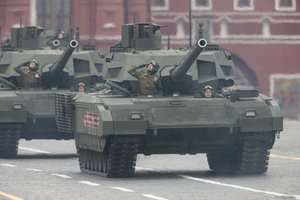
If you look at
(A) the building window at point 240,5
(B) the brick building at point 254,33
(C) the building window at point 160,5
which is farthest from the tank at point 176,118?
(C) the building window at point 160,5

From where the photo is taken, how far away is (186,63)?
31.2 m

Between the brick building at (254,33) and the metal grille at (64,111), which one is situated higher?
the metal grille at (64,111)

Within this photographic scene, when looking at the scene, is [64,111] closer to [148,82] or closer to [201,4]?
[148,82]

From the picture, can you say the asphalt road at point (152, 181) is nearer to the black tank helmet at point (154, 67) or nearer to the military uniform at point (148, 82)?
the military uniform at point (148, 82)

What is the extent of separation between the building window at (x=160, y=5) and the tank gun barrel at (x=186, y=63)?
41276 mm

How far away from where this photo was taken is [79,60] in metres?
39.6

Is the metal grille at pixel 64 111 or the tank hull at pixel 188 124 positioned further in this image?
the metal grille at pixel 64 111

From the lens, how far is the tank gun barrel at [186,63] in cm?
3041

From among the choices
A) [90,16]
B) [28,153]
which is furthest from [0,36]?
[28,153]

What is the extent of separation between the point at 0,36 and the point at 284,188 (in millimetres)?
42885

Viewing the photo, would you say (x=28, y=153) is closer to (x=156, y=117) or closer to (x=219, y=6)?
(x=156, y=117)

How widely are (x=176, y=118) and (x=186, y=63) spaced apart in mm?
1344

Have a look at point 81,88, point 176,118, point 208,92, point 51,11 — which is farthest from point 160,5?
point 176,118

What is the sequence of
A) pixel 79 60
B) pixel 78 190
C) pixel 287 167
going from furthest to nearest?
1. pixel 79 60
2. pixel 287 167
3. pixel 78 190
